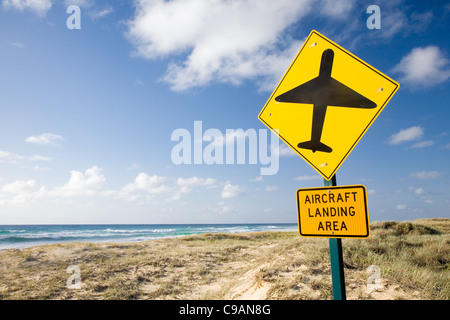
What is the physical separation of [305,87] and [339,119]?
46 centimetres

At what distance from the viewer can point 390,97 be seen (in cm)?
211

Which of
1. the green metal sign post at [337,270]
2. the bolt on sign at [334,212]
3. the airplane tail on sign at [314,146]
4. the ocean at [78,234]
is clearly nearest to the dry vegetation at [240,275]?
the green metal sign post at [337,270]

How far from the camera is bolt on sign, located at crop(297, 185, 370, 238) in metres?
2.01

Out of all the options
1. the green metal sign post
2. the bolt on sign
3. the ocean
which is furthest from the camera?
the ocean

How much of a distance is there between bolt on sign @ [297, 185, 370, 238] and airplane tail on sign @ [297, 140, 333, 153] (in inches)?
14.7

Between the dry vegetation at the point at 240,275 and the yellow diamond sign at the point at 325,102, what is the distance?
4448 millimetres

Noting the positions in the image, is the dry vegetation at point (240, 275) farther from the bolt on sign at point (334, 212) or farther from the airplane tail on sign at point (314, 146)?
the airplane tail on sign at point (314, 146)

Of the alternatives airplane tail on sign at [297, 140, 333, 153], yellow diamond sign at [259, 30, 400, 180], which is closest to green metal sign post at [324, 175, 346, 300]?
yellow diamond sign at [259, 30, 400, 180]

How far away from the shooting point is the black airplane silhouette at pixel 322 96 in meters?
2.26

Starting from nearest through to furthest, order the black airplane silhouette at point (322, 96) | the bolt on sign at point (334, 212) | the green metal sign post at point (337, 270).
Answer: the bolt on sign at point (334, 212), the green metal sign post at point (337, 270), the black airplane silhouette at point (322, 96)

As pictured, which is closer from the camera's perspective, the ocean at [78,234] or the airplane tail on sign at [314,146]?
the airplane tail on sign at [314,146]

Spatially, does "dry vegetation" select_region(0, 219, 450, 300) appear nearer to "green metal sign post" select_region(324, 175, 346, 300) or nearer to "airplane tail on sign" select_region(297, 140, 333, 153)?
"green metal sign post" select_region(324, 175, 346, 300)

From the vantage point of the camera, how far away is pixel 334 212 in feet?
7.05

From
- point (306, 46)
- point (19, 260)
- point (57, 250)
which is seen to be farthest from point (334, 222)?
point (57, 250)
